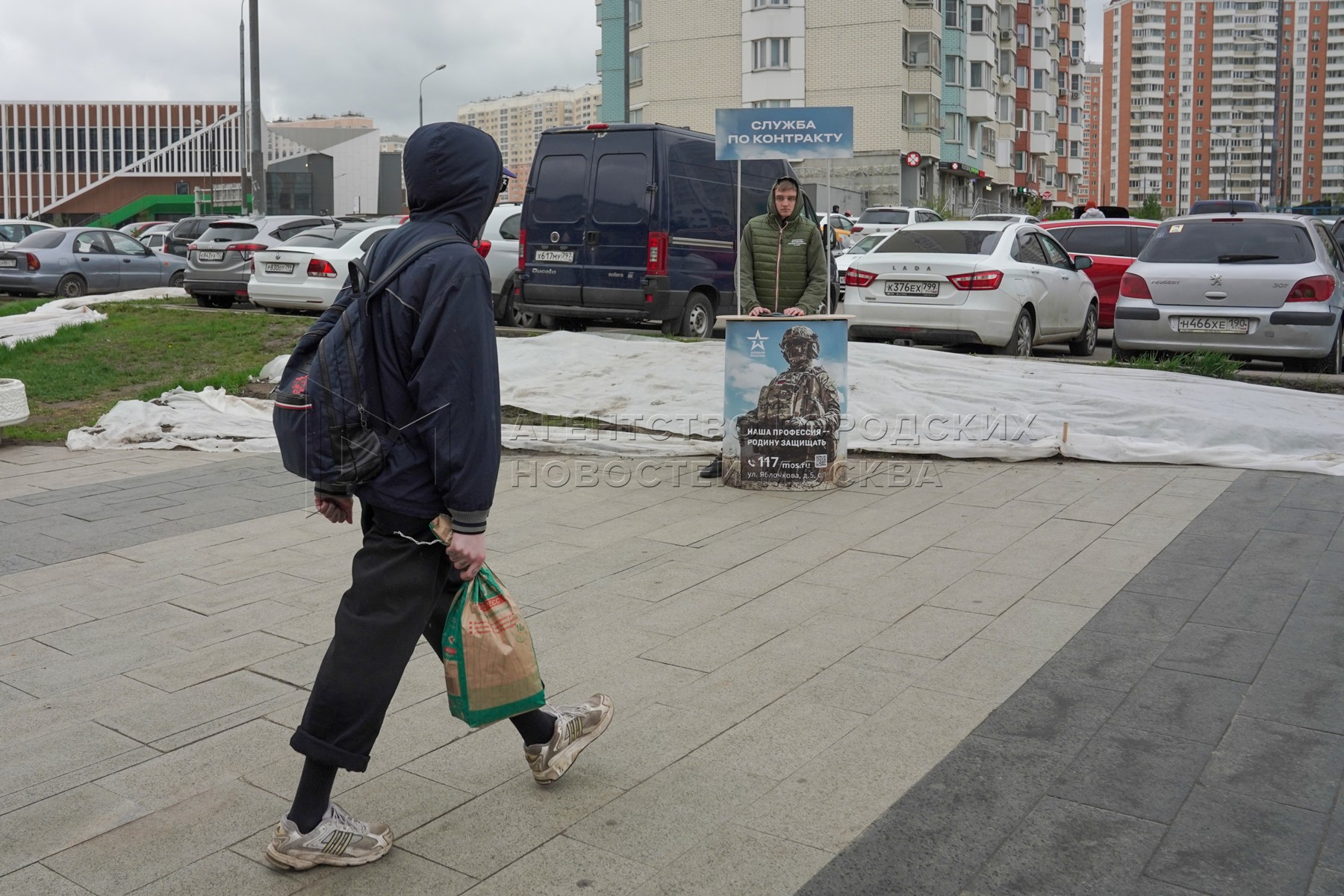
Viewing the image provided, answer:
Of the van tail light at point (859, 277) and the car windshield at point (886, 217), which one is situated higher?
the car windshield at point (886, 217)

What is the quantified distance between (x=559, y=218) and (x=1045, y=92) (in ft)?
236

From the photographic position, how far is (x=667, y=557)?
6.11m

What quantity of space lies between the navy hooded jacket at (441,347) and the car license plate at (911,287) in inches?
384

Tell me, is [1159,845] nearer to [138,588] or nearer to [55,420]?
[138,588]

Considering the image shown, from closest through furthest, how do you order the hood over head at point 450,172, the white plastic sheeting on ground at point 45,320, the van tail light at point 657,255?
the hood over head at point 450,172 < the van tail light at point 657,255 < the white plastic sheeting on ground at point 45,320

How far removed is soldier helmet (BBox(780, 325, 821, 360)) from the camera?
7.60m

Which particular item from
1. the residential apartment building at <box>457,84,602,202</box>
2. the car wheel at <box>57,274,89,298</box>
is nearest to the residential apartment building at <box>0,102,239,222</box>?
the residential apartment building at <box>457,84,602,202</box>

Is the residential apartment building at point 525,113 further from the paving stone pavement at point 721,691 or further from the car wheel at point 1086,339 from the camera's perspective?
the paving stone pavement at point 721,691

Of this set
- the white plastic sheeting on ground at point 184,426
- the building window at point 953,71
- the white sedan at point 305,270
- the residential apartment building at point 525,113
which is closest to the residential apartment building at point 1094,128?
the residential apartment building at point 525,113

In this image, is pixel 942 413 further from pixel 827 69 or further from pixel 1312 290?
pixel 827 69

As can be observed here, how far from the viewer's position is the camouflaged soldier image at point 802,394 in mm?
7625

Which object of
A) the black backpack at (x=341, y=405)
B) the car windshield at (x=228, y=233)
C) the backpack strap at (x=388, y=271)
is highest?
the car windshield at (x=228, y=233)

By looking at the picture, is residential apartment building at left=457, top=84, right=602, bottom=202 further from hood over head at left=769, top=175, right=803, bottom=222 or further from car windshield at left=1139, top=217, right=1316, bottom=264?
hood over head at left=769, top=175, right=803, bottom=222

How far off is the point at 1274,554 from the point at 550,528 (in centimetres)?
361
